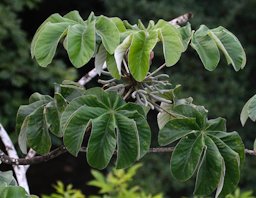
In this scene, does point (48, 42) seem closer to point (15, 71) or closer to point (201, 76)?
point (15, 71)

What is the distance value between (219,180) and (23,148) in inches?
18.9

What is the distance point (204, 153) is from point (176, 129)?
0.23ft

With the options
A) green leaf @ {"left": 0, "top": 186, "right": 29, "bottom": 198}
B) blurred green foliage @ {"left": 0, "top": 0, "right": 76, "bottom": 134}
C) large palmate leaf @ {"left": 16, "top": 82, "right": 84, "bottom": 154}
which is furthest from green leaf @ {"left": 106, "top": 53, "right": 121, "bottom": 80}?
blurred green foliage @ {"left": 0, "top": 0, "right": 76, "bottom": 134}

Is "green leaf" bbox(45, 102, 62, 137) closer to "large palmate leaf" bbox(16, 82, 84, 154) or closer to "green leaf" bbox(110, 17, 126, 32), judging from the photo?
"large palmate leaf" bbox(16, 82, 84, 154)

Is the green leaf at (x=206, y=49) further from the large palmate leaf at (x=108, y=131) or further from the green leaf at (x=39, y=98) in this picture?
the green leaf at (x=39, y=98)

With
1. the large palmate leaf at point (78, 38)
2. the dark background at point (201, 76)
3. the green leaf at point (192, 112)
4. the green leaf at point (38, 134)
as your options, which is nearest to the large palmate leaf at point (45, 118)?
the green leaf at point (38, 134)

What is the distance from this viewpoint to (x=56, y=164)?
562 cm

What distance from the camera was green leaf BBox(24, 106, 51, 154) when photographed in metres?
1.33

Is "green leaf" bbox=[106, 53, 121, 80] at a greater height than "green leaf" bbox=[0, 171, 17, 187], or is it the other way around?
"green leaf" bbox=[106, 53, 121, 80]

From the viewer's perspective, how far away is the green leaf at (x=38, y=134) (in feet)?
4.36

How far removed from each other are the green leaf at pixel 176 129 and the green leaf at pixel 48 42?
10.4 inches

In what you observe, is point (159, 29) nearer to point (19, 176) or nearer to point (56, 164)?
point (19, 176)

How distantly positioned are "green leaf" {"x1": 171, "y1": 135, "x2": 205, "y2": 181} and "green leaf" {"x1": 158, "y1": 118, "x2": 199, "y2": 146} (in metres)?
0.02

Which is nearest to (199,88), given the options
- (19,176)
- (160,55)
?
(160,55)
